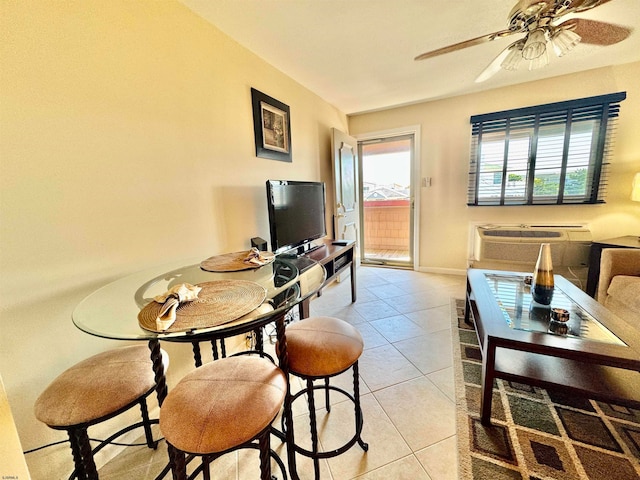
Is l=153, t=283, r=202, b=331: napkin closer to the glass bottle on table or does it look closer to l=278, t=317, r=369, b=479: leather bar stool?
l=278, t=317, r=369, b=479: leather bar stool

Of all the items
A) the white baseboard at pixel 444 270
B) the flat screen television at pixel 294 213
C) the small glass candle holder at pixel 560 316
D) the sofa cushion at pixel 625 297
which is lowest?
the white baseboard at pixel 444 270

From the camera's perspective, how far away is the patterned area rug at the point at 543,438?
1048 mm

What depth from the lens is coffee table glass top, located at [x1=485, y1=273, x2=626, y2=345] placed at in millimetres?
1240

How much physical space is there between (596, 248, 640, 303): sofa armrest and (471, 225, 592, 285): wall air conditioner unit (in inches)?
22.9

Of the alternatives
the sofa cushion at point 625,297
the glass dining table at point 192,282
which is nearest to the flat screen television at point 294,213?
the glass dining table at point 192,282

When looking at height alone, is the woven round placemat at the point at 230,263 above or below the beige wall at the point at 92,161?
below

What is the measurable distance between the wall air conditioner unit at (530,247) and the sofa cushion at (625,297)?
0.70 m

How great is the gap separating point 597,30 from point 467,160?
1.73m

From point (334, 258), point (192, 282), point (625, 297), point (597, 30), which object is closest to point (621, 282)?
point (625, 297)

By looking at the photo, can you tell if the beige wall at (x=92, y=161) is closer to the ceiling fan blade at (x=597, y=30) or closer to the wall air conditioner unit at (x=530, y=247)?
the ceiling fan blade at (x=597, y=30)

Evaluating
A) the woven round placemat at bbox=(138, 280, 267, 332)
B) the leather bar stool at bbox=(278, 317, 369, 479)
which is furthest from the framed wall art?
the leather bar stool at bbox=(278, 317, 369, 479)

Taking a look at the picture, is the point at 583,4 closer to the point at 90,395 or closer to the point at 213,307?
the point at 213,307

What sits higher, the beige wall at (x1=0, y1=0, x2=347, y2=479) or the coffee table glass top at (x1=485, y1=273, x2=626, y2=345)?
the beige wall at (x1=0, y1=0, x2=347, y2=479)

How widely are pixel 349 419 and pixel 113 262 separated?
56.1 inches
